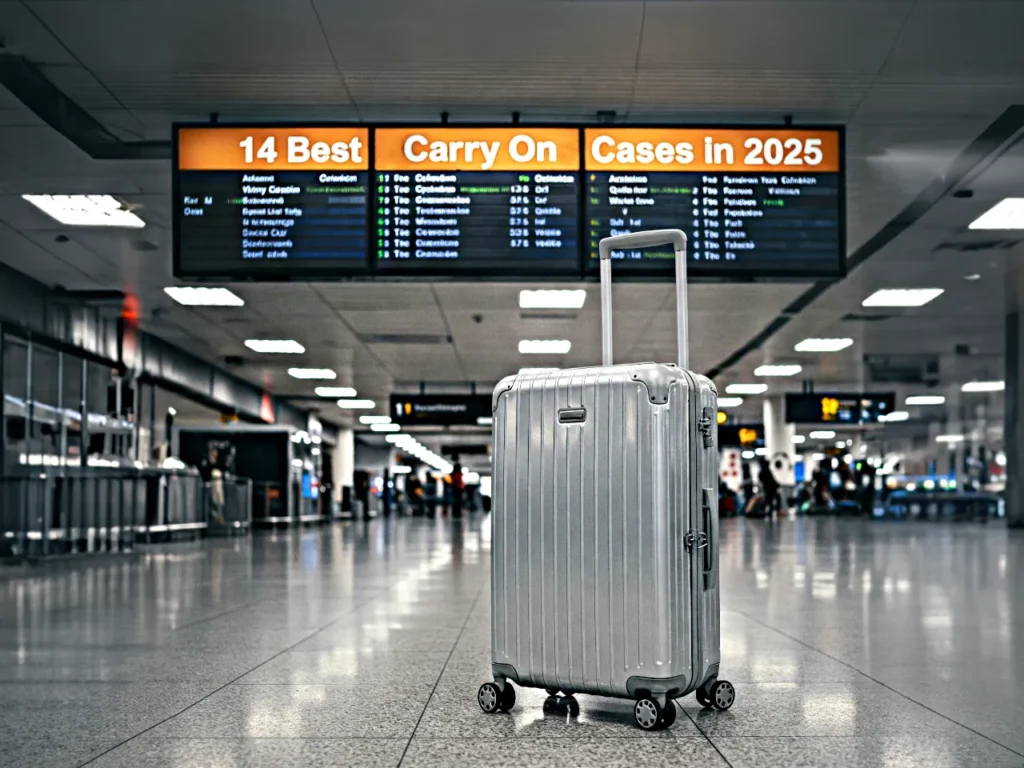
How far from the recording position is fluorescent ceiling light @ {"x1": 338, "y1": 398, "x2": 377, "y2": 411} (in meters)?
32.5

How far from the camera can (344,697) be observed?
12.9 ft

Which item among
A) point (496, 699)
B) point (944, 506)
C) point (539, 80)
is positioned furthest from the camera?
point (944, 506)

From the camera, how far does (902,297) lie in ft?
53.0

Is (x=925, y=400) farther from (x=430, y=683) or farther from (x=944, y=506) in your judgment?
(x=430, y=683)

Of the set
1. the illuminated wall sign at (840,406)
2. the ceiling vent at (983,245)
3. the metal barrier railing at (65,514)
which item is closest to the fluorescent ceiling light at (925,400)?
the illuminated wall sign at (840,406)

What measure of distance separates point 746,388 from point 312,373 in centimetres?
1106

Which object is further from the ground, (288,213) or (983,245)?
(983,245)

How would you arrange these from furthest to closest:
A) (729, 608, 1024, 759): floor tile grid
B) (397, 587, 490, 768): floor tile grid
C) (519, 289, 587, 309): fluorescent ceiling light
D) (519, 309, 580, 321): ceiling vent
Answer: (519, 309, 580, 321): ceiling vent, (519, 289, 587, 309): fluorescent ceiling light, (729, 608, 1024, 759): floor tile grid, (397, 587, 490, 768): floor tile grid

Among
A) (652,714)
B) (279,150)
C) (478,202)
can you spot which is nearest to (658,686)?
(652,714)

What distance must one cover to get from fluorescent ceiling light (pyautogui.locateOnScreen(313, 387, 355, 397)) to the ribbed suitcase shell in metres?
25.6

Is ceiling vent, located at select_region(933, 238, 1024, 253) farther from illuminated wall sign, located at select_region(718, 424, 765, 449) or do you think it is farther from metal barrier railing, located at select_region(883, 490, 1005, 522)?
illuminated wall sign, located at select_region(718, 424, 765, 449)

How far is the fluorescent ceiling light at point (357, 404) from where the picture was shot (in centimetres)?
3247

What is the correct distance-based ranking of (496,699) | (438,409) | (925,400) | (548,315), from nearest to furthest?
(496,699) < (548,315) < (438,409) < (925,400)

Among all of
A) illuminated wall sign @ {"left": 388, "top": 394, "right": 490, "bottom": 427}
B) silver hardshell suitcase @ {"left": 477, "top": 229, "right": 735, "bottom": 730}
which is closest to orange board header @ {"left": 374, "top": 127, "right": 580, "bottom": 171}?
silver hardshell suitcase @ {"left": 477, "top": 229, "right": 735, "bottom": 730}
